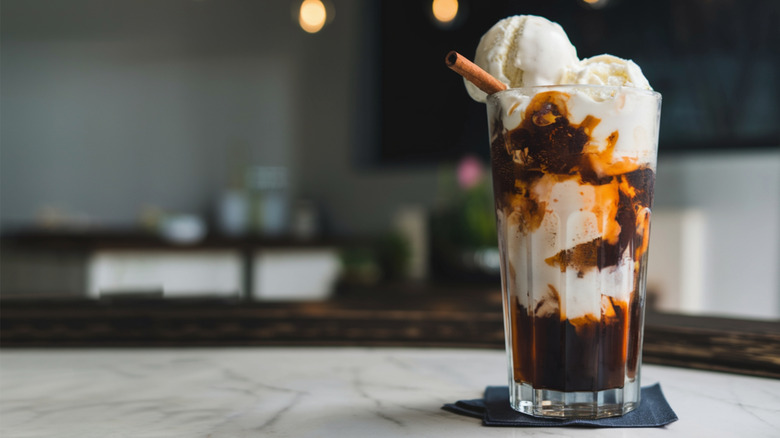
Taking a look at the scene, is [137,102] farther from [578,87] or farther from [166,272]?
[578,87]

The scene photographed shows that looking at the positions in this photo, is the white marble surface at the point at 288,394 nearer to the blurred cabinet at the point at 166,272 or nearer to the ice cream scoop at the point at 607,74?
the ice cream scoop at the point at 607,74

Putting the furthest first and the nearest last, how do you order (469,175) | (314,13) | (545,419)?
(469,175) → (314,13) → (545,419)

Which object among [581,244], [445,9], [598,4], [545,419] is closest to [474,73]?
[581,244]

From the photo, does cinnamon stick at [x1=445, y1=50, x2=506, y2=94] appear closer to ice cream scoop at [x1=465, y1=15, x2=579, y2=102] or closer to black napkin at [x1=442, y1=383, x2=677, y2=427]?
ice cream scoop at [x1=465, y1=15, x2=579, y2=102]

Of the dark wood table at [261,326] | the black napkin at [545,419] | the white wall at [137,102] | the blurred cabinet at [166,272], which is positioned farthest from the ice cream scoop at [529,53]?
the white wall at [137,102]

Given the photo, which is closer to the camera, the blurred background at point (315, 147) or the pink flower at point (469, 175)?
the blurred background at point (315, 147)

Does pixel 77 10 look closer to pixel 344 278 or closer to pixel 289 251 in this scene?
pixel 289 251

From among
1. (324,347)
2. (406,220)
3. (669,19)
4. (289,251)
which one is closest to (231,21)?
(289,251)
